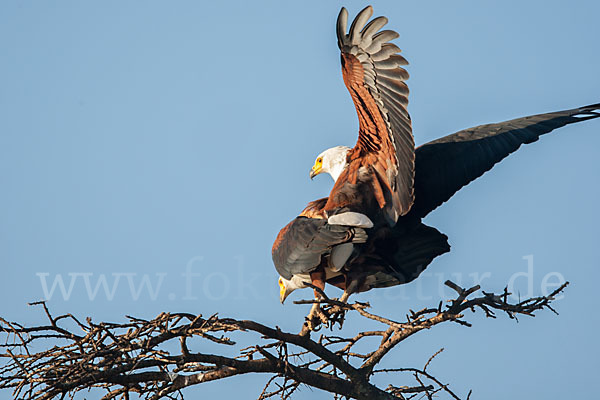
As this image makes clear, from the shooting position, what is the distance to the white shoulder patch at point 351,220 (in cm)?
517

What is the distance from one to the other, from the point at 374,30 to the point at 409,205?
1186 mm

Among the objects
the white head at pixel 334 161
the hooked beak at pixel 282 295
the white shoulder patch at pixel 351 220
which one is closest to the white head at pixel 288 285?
the hooked beak at pixel 282 295

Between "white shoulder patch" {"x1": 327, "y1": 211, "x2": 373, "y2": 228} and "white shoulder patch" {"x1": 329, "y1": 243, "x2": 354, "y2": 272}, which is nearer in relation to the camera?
"white shoulder patch" {"x1": 327, "y1": 211, "x2": 373, "y2": 228}

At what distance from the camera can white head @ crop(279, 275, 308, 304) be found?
5652 millimetres

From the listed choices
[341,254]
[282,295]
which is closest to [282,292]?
[282,295]

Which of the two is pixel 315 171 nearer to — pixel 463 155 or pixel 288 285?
pixel 288 285

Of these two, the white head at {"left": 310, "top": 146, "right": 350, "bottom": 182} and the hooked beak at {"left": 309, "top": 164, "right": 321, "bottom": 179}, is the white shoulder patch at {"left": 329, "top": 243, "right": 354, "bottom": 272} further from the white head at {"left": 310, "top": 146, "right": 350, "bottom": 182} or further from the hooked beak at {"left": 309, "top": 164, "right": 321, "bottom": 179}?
the hooked beak at {"left": 309, "top": 164, "right": 321, "bottom": 179}

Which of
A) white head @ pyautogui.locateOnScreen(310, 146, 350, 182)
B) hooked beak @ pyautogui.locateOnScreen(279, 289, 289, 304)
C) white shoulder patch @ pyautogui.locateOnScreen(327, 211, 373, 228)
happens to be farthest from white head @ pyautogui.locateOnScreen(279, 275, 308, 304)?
white head @ pyautogui.locateOnScreen(310, 146, 350, 182)

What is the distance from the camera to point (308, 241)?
5.16 metres

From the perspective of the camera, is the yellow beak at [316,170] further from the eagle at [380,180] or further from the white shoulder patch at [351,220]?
the white shoulder patch at [351,220]

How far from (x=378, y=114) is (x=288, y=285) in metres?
1.58

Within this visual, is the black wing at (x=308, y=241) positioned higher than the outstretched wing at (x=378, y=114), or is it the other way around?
the outstretched wing at (x=378, y=114)

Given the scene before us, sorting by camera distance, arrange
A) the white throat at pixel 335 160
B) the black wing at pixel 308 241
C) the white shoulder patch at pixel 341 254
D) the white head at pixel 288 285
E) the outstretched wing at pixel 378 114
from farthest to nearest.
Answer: the white throat at pixel 335 160, the white head at pixel 288 285, the white shoulder patch at pixel 341 254, the black wing at pixel 308 241, the outstretched wing at pixel 378 114

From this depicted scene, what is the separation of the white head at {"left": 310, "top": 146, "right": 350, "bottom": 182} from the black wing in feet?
2.99
